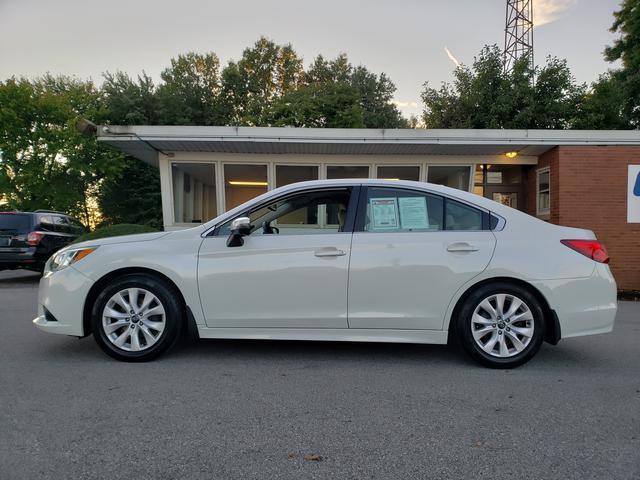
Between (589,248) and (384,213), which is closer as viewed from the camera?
(589,248)

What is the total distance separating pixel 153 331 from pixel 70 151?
2361 centimetres

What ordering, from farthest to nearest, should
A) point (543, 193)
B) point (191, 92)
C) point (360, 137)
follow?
point (191, 92), point (543, 193), point (360, 137)

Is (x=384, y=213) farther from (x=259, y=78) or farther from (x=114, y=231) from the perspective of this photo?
(x=259, y=78)

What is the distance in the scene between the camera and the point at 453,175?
38.1ft

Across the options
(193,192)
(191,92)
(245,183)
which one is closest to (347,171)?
(245,183)

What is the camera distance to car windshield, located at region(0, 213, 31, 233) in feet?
32.1

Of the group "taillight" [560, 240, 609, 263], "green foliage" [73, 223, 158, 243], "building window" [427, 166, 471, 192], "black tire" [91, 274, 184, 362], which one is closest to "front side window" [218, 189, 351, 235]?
"black tire" [91, 274, 184, 362]

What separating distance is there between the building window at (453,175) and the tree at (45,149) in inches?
733

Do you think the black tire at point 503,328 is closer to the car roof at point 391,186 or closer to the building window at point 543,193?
the car roof at point 391,186

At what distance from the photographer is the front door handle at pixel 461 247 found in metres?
3.80

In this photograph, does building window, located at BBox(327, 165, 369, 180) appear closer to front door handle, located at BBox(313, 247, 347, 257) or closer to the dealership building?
the dealership building

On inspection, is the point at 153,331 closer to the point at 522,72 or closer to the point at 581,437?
the point at 581,437

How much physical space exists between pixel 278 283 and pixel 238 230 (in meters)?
0.58

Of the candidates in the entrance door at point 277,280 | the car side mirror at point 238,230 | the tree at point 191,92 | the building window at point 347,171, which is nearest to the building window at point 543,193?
the building window at point 347,171
